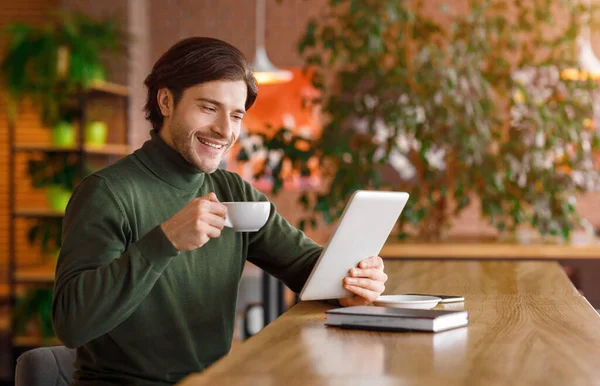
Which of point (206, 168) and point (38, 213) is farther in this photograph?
point (38, 213)

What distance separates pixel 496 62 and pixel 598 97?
819 mm

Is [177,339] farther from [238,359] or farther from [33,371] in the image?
[238,359]

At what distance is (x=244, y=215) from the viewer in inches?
69.1

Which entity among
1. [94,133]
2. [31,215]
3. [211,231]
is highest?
[211,231]

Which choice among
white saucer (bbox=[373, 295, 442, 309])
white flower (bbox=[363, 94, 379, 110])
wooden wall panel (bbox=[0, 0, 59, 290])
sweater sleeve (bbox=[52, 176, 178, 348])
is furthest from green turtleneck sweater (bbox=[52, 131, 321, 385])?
wooden wall panel (bbox=[0, 0, 59, 290])

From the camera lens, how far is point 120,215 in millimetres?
1857

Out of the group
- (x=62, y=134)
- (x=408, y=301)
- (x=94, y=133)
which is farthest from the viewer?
(x=94, y=133)

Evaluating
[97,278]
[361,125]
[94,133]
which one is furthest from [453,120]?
[97,278]

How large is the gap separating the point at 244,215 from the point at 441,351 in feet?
1.70

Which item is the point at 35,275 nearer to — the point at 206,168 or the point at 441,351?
the point at 206,168

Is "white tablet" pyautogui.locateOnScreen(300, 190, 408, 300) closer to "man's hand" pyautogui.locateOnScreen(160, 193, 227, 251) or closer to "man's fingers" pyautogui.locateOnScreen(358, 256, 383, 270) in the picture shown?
"man's fingers" pyautogui.locateOnScreen(358, 256, 383, 270)

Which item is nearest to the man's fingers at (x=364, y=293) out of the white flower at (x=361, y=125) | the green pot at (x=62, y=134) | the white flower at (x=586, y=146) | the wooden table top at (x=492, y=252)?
the wooden table top at (x=492, y=252)

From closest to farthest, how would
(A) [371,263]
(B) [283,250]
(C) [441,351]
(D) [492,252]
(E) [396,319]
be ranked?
(C) [441,351], (E) [396,319], (A) [371,263], (B) [283,250], (D) [492,252]

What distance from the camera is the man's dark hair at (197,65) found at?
2033mm
